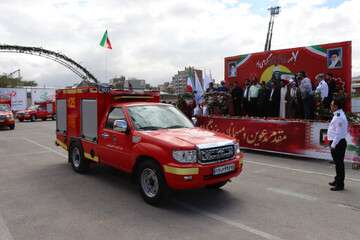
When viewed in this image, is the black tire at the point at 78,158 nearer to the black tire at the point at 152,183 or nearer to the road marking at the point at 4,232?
the black tire at the point at 152,183

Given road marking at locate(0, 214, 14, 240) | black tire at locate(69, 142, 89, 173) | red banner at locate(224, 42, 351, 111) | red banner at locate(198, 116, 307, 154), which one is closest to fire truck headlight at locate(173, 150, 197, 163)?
road marking at locate(0, 214, 14, 240)

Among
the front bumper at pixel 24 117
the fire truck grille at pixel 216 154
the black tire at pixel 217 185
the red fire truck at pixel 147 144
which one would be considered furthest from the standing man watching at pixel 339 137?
the front bumper at pixel 24 117

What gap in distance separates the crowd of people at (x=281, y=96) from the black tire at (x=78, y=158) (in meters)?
7.95

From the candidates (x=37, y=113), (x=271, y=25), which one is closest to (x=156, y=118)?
(x=37, y=113)

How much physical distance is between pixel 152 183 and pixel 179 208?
646 millimetres

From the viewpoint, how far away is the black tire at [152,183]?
5594 mm

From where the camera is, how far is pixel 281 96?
13.8 m

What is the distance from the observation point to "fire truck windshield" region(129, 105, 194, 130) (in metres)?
6.49

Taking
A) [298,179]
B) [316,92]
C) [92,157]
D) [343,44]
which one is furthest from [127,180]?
[343,44]

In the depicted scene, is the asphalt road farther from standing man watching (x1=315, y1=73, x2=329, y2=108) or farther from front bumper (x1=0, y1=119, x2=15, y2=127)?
front bumper (x1=0, y1=119, x2=15, y2=127)

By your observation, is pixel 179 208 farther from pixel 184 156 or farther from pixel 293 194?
pixel 293 194

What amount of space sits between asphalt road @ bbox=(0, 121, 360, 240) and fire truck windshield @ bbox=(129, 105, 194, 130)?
1341 mm

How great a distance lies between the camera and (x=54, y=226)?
4910mm

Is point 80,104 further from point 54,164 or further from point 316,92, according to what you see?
point 316,92
